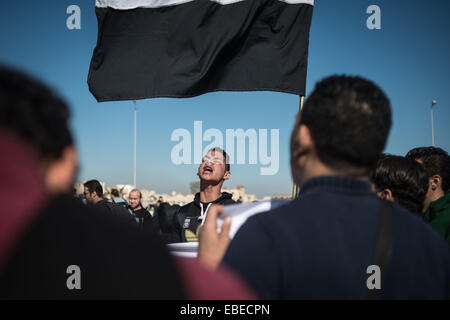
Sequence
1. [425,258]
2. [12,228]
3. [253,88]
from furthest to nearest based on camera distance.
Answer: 1. [253,88]
2. [425,258]
3. [12,228]

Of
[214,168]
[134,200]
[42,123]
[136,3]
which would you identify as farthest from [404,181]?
[134,200]

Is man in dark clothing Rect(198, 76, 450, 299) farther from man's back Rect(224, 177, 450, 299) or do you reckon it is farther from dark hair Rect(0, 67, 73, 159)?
dark hair Rect(0, 67, 73, 159)

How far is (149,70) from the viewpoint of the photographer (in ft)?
13.8

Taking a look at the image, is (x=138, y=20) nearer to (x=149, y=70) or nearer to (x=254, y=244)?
(x=149, y=70)

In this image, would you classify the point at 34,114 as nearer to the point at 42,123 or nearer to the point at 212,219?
the point at 42,123

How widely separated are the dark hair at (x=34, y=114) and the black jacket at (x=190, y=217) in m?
3.65

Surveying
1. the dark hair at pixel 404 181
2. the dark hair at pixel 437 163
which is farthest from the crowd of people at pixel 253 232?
the dark hair at pixel 437 163

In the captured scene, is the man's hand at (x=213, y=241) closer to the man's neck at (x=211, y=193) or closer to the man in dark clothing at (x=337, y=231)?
the man in dark clothing at (x=337, y=231)

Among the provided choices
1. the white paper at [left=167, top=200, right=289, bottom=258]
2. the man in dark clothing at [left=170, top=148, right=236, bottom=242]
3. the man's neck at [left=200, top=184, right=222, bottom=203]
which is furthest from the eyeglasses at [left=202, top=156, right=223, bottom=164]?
the white paper at [left=167, top=200, right=289, bottom=258]

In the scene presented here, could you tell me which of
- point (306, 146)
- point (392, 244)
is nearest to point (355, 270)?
point (392, 244)

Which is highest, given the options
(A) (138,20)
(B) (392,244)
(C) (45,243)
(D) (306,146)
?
(A) (138,20)

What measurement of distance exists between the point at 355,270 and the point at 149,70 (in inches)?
141

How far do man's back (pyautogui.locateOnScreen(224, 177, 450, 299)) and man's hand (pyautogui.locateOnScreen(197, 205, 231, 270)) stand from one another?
0.13 meters

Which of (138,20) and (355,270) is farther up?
(138,20)
